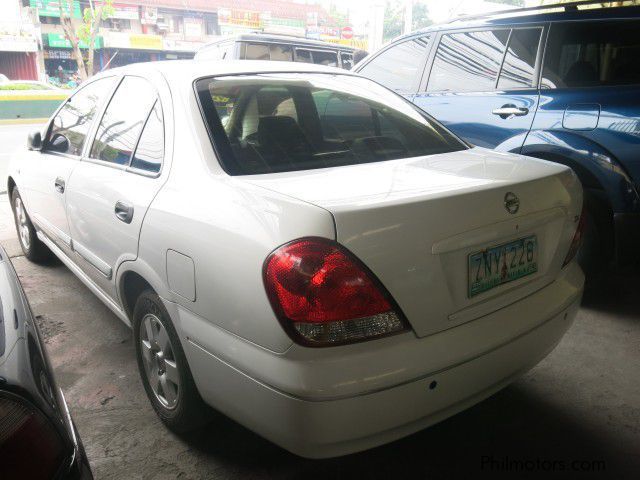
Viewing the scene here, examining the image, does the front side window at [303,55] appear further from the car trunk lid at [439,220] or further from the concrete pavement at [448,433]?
the car trunk lid at [439,220]

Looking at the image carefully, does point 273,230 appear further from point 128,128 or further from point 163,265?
point 128,128

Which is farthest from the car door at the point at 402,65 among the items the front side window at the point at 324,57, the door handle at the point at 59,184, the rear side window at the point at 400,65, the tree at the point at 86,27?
the tree at the point at 86,27

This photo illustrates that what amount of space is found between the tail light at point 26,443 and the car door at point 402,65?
3693mm

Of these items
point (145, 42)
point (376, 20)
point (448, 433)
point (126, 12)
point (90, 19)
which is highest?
point (126, 12)

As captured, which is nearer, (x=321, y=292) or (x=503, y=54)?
(x=321, y=292)

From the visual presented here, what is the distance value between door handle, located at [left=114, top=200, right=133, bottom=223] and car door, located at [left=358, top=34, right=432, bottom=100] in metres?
Result: 2.68

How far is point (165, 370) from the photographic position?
203cm

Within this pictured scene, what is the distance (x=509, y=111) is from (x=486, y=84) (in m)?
0.38

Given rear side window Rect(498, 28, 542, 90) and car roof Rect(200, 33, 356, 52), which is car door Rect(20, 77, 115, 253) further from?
car roof Rect(200, 33, 356, 52)

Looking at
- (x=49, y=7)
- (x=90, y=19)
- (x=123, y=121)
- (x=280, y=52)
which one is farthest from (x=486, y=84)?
(x=49, y=7)

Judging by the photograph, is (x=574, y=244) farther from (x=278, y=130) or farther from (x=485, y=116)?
(x=485, y=116)

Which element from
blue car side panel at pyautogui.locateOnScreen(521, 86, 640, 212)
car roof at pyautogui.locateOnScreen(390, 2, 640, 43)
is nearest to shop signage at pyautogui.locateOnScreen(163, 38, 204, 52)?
car roof at pyautogui.locateOnScreen(390, 2, 640, 43)

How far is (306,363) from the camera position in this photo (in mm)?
1371

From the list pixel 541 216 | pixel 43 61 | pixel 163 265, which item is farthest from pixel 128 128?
pixel 43 61
